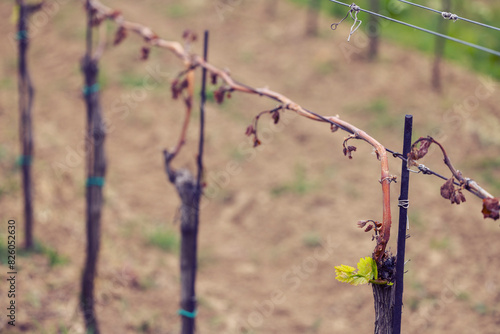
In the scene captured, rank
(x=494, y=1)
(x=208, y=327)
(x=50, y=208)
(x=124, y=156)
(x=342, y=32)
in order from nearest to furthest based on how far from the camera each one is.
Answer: (x=208, y=327)
(x=50, y=208)
(x=124, y=156)
(x=342, y=32)
(x=494, y=1)

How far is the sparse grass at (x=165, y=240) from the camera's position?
631 cm

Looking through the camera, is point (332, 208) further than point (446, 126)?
No

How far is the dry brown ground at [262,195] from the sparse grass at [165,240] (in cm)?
7

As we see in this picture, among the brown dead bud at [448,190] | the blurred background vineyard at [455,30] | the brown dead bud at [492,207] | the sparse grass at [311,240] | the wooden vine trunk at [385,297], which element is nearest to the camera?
the brown dead bud at [492,207]

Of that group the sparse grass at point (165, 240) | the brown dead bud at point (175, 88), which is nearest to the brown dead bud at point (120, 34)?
the brown dead bud at point (175, 88)

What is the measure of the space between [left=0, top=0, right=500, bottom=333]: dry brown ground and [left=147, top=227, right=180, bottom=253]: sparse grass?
0.23 feet

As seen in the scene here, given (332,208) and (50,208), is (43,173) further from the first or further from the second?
(332,208)

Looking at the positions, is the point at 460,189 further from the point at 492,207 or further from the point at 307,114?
the point at 307,114

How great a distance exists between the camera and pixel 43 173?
7094 mm

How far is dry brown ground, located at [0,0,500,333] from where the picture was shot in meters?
5.36

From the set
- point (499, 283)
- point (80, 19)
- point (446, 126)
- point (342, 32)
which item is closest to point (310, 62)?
point (342, 32)

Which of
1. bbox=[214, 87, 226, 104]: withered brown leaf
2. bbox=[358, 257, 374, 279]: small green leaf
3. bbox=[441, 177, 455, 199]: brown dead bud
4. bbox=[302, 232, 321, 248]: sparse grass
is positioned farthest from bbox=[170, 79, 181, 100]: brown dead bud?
bbox=[302, 232, 321, 248]: sparse grass

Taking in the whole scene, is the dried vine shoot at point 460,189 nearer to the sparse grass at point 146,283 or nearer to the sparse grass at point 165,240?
the sparse grass at point 146,283

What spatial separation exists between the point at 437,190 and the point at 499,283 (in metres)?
1.74
